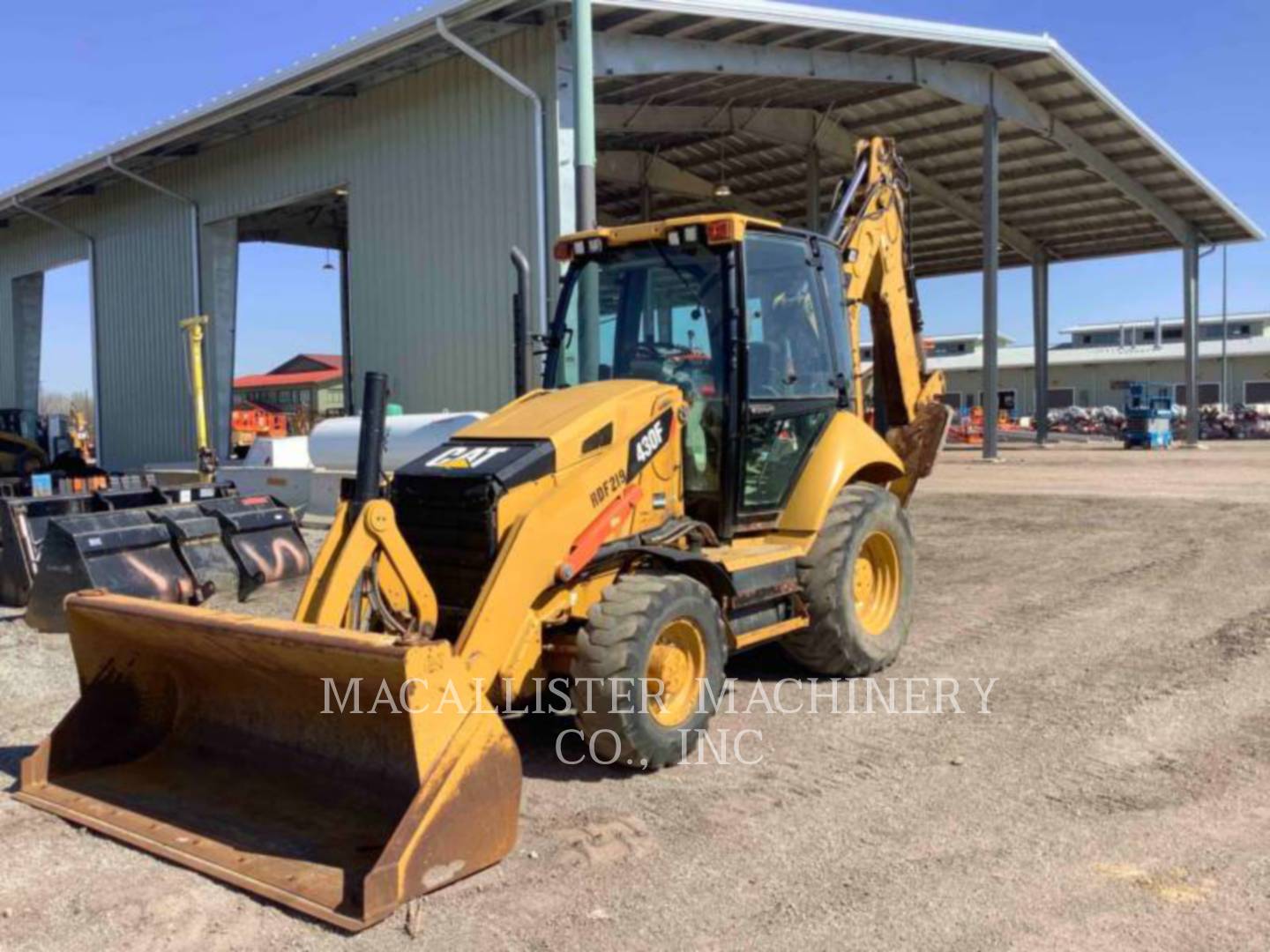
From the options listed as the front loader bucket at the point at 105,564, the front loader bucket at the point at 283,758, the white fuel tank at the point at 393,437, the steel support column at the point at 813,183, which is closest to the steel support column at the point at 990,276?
the steel support column at the point at 813,183

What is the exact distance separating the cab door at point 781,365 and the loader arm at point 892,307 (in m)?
0.99

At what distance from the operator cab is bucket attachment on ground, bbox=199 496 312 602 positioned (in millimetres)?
4144

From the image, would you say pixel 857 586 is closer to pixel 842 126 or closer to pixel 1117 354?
pixel 842 126

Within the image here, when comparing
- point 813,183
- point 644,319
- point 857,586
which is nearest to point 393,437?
point 644,319

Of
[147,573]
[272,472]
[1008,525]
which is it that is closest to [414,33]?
[272,472]

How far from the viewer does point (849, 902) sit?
361cm

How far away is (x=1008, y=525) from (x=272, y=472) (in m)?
9.35

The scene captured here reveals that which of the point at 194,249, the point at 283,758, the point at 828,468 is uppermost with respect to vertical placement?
the point at 194,249

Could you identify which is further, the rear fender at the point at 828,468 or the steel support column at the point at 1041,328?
the steel support column at the point at 1041,328

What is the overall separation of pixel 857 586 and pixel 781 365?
1492 millimetres

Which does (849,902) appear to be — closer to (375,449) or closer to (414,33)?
(375,449)

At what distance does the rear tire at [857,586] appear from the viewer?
5938 mm

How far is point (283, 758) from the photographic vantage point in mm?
4562

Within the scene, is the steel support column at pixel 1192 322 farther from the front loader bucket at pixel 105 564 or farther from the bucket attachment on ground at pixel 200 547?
the front loader bucket at pixel 105 564
